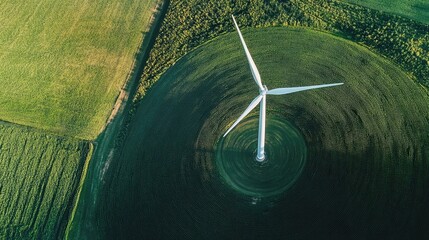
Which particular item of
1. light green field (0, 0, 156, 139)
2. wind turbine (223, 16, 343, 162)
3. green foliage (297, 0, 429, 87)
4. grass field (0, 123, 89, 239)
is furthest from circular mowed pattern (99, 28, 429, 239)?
light green field (0, 0, 156, 139)

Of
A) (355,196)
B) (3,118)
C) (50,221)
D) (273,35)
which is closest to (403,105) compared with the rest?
(355,196)

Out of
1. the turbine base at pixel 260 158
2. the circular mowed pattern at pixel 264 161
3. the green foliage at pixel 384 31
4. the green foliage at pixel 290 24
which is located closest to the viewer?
the turbine base at pixel 260 158

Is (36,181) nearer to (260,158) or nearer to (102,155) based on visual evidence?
(102,155)

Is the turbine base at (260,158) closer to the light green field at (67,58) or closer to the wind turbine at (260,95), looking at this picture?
the wind turbine at (260,95)

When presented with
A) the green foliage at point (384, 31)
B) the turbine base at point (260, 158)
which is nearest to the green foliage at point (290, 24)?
the green foliage at point (384, 31)

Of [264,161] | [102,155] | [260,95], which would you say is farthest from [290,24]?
[102,155]

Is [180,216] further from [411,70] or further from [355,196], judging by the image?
[411,70]
